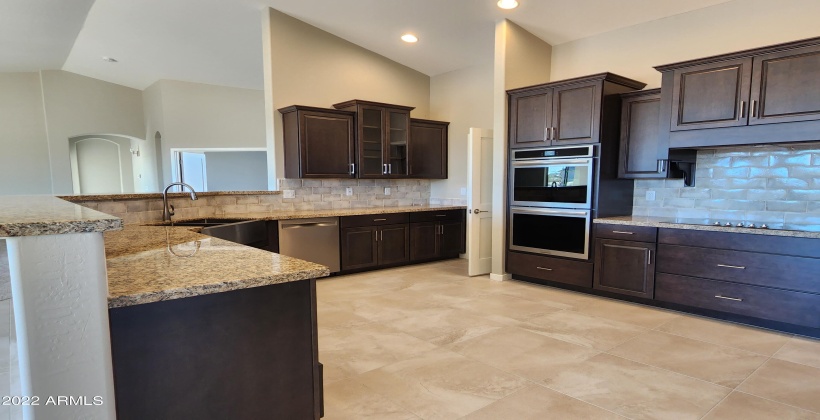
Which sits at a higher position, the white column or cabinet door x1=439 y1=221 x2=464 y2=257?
the white column

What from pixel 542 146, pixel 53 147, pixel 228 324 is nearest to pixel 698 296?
pixel 542 146

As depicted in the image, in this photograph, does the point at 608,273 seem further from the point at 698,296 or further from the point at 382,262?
the point at 382,262

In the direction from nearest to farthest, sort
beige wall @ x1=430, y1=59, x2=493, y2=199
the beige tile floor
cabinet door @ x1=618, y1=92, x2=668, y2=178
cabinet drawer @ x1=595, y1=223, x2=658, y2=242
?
1. the beige tile floor
2. cabinet drawer @ x1=595, y1=223, x2=658, y2=242
3. cabinet door @ x1=618, y1=92, x2=668, y2=178
4. beige wall @ x1=430, y1=59, x2=493, y2=199

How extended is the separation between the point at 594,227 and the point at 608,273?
17.7 inches

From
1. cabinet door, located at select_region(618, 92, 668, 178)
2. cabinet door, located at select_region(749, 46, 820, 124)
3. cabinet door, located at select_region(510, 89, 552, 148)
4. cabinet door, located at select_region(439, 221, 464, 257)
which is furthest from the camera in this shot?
cabinet door, located at select_region(439, 221, 464, 257)

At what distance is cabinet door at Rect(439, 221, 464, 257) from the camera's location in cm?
575

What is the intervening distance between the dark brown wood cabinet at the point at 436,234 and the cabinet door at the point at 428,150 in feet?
2.10

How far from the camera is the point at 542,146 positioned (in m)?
4.33

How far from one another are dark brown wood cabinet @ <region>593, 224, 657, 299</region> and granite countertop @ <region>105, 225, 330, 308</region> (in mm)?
3263

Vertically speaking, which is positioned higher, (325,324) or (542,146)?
(542,146)

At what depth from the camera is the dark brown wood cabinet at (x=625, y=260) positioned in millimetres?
3703

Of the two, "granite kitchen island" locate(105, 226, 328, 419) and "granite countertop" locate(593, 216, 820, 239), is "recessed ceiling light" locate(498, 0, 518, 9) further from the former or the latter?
"granite kitchen island" locate(105, 226, 328, 419)

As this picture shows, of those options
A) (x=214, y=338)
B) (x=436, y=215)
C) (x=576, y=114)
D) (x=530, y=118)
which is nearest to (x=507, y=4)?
(x=530, y=118)

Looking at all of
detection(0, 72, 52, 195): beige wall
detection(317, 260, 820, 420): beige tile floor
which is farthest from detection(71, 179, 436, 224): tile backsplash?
detection(0, 72, 52, 195): beige wall
